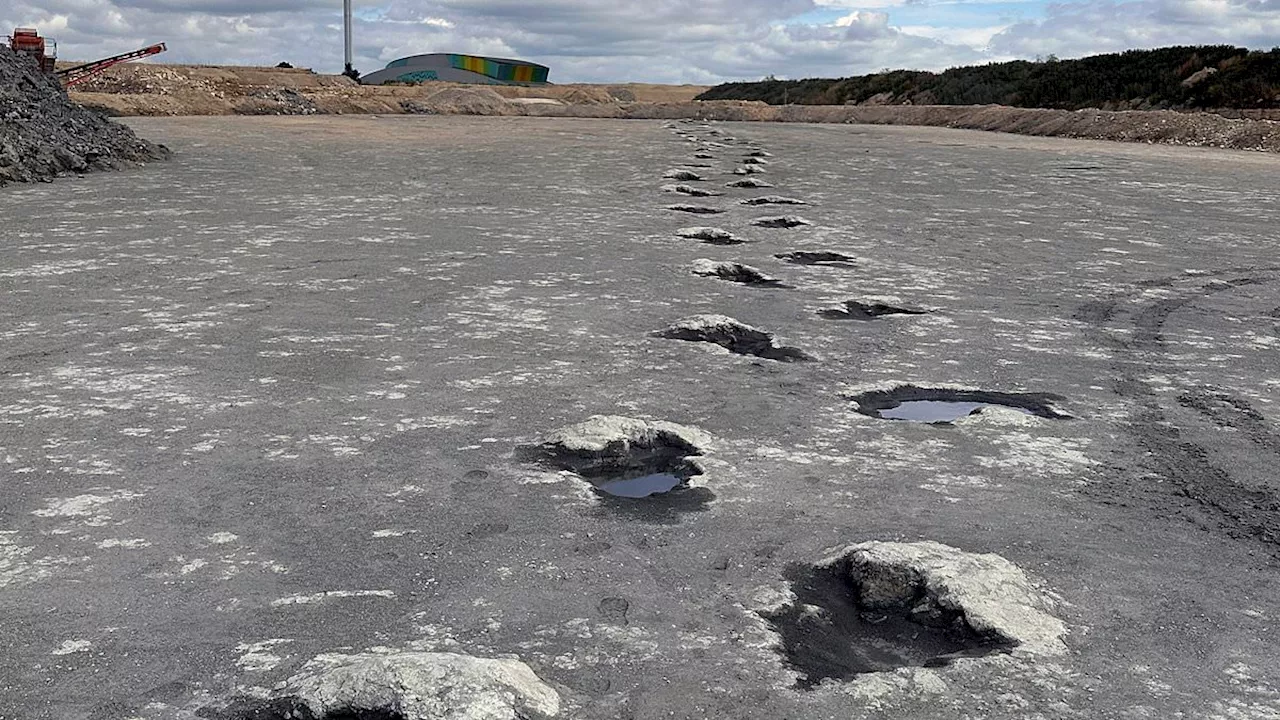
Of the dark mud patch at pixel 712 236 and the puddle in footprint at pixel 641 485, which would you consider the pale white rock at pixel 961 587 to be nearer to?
the puddle in footprint at pixel 641 485

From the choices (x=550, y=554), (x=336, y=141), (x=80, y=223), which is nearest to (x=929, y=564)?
(x=550, y=554)

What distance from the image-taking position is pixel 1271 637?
255 cm

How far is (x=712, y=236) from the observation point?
8.36 meters

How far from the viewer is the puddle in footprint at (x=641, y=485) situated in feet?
10.9

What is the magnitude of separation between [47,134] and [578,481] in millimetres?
11303

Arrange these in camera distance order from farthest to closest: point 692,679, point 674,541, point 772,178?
1. point 772,178
2. point 674,541
3. point 692,679

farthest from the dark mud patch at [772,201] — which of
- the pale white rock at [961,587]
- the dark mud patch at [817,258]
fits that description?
the pale white rock at [961,587]

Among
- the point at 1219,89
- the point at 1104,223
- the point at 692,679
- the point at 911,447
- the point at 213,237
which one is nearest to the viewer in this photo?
the point at 692,679

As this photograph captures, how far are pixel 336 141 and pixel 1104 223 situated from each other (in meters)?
12.9

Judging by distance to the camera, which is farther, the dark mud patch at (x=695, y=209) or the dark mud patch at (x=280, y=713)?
the dark mud patch at (x=695, y=209)

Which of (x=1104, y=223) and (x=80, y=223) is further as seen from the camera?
(x=1104, y=223)

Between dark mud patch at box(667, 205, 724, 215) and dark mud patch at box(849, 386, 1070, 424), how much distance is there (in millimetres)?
5575

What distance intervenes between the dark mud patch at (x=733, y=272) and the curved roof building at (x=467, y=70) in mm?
64834

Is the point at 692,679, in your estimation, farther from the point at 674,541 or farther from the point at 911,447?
the point at 911,447
